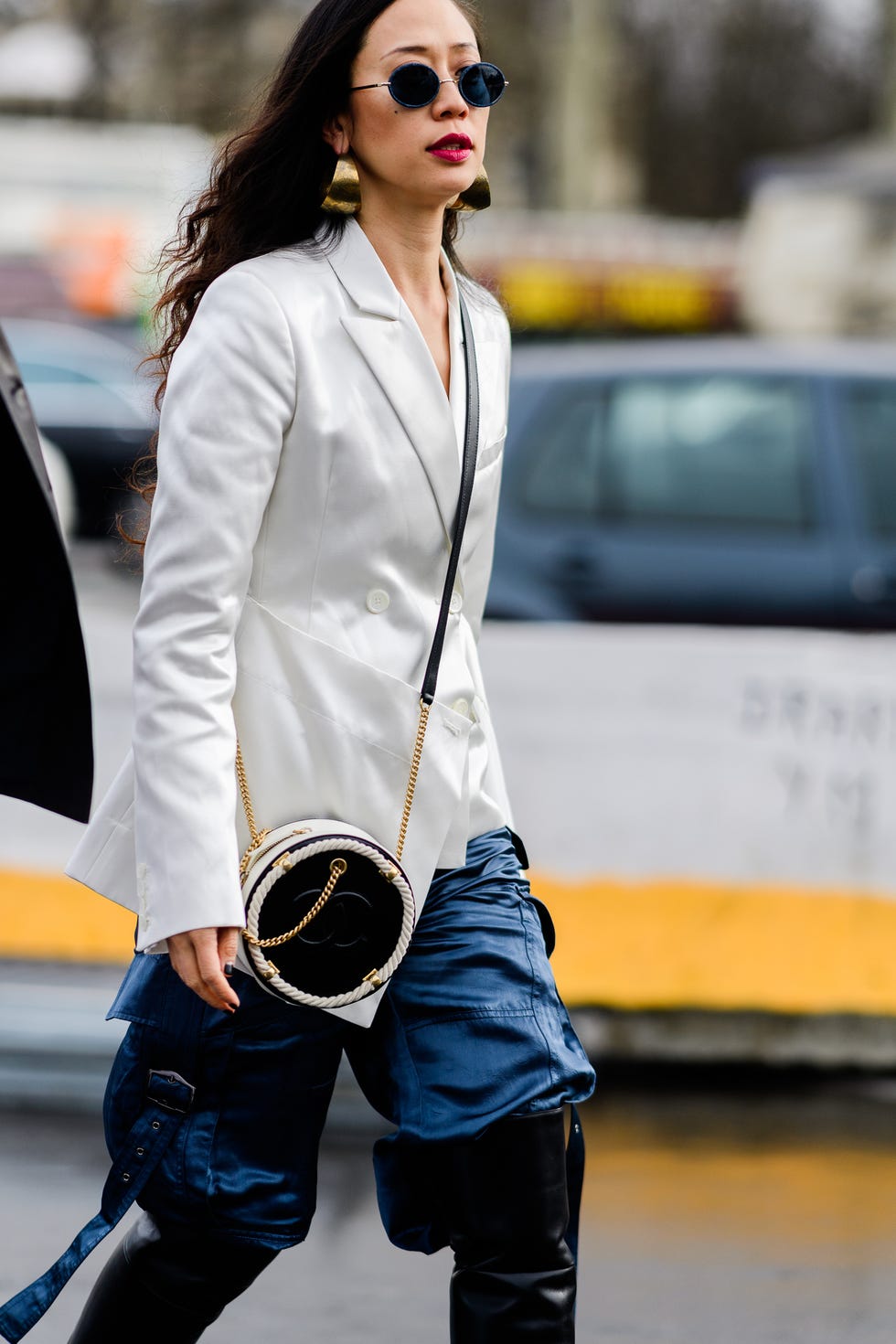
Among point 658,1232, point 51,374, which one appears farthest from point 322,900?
point 51,374

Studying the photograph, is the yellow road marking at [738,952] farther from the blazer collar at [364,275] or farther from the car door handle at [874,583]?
the car door handle at [874,583]

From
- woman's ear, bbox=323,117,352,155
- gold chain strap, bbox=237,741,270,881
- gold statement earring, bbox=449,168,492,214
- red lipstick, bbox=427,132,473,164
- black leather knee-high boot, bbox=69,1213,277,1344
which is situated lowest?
black leather knee-high boot, bbox=69,1213,277,1344

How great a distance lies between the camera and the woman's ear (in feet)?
7.97

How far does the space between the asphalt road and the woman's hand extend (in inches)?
52.6

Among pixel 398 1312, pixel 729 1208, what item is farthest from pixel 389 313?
pixel 729 1208

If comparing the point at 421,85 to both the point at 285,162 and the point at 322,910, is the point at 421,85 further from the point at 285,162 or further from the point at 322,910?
the point at 322,910

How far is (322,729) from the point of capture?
2.29m

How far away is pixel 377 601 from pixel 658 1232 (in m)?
1.91

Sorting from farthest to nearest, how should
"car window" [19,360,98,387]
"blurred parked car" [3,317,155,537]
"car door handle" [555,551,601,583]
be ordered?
"car window" [19,360,98,387] → "blurred parked car" [3,317,155,537] → "car door handle" [555,551,601,583]

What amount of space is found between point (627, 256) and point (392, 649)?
2996 centimetres

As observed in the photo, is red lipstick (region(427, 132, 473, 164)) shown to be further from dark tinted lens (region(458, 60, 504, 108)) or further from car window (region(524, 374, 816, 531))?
car window (region(524, 374, 816, 531))

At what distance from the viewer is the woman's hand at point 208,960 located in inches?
85.5

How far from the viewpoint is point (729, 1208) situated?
3938 mm

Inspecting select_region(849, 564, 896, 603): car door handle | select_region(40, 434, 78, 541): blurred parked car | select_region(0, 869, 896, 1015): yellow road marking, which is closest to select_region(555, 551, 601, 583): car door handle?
select_region(849, 564, 896, 603): car door handle
